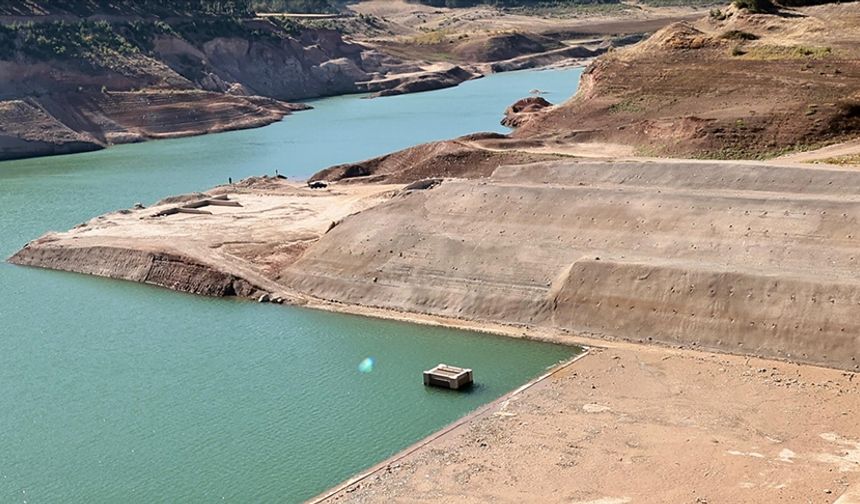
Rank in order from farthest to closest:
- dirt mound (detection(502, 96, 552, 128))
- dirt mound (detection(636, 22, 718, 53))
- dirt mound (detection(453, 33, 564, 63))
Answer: dirt mound (detection(453, 33, 564, 63)) < dirt mound (detection(502, 96, 552, 128)) < dirt mound (detection(636, 22, 718, 53))

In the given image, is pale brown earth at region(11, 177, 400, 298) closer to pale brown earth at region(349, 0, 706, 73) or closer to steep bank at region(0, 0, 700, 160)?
steep bank at region(0, 0, 700, 160)

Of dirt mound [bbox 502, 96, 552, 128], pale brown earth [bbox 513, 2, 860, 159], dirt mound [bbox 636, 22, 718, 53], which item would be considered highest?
dirt mound [bbox 636, 22, 718, 53]

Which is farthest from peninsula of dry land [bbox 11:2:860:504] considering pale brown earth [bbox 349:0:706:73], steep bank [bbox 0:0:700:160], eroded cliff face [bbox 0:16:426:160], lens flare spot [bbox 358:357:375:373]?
pale brown earth [bbox 349:0:706:73]

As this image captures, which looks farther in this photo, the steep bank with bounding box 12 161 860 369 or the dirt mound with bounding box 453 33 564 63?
the dirt mound with bounding box 453 33 564 63

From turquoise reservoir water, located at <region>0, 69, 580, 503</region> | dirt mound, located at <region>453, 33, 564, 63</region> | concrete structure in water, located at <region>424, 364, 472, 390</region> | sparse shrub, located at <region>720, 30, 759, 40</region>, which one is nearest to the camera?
turquoise reservoir water, located at <region>0, 69, 580, 503</region>

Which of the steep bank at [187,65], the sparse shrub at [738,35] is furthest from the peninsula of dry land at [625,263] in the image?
the steep bank at [187,65]

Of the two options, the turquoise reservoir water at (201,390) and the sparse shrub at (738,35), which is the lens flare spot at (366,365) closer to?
the turquoise reservoir water at (201,390)

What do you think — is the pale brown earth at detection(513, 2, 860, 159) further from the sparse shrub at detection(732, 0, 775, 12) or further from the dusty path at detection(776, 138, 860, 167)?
the dusty path at detection(776, 138, 860, 167)

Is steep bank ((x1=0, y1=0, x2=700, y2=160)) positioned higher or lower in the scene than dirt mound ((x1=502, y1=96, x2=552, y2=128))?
higher
